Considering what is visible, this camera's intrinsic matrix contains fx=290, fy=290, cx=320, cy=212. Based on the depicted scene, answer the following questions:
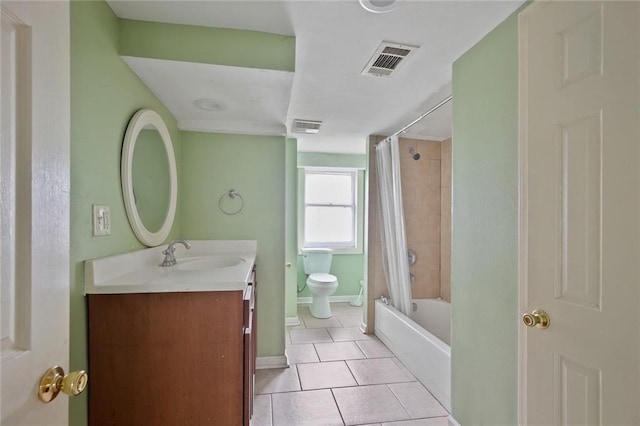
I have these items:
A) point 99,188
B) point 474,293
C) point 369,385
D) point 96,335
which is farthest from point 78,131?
point 369,385

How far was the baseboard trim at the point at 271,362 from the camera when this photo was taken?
2.40 m

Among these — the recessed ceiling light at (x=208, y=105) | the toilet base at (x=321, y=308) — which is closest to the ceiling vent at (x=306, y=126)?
the recessed ceiling light at (x=208, y=105)

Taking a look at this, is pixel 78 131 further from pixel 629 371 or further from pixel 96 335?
pixel 629 371

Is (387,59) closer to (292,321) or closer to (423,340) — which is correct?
(423,340)

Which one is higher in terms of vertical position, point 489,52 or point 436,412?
point 489,52

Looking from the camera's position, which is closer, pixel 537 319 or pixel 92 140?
pixel 537 319

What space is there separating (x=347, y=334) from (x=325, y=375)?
0.90 m

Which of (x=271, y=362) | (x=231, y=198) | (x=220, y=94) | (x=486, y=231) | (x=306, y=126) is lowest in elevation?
(x=271, y=362)

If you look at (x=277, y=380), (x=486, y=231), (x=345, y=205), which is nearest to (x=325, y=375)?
(x=277, y=380)

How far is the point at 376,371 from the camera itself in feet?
7.80

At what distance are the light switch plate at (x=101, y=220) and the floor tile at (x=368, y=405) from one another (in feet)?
5.61

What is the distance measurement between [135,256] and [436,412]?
2069 millimetres

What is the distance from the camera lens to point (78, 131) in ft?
3.60

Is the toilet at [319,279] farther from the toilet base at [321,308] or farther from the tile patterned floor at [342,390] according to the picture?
the tile patterned floor at [342,390]
